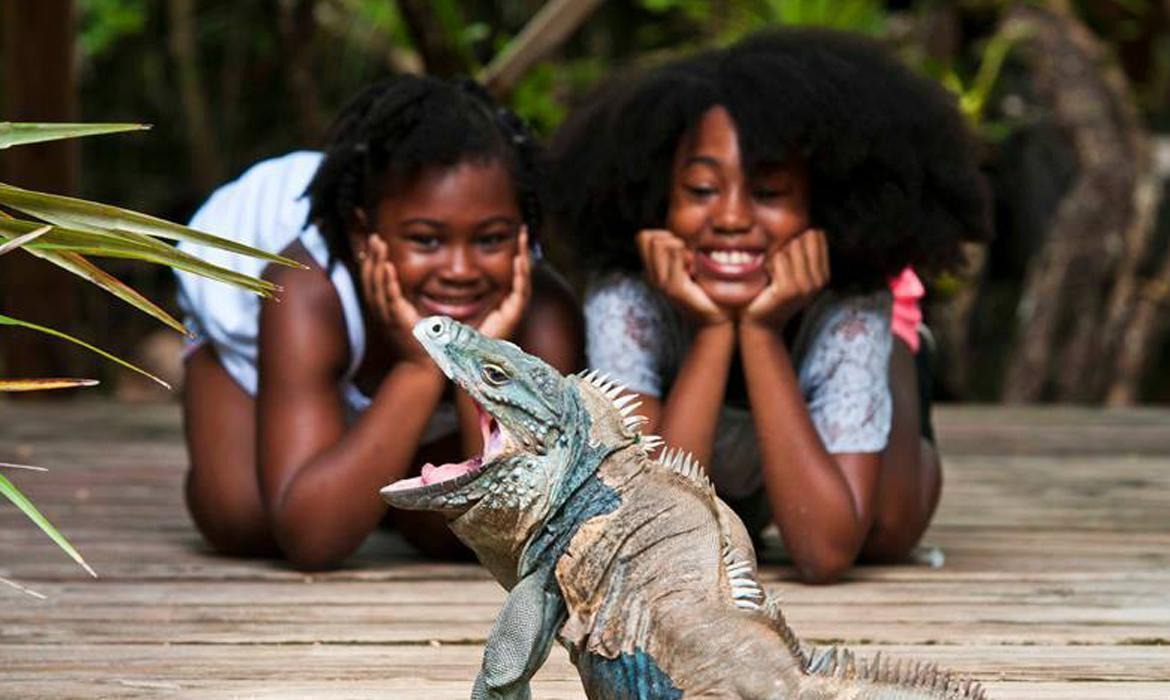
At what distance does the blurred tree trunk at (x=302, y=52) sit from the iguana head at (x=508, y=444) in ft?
21.6

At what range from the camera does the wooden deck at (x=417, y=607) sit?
293cm

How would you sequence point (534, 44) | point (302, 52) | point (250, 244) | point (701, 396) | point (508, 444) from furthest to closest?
1. point (302, 52)
2. point (534, 44)
3. point (250, 244)
4. point (701, 396)
5. point (508, 444)

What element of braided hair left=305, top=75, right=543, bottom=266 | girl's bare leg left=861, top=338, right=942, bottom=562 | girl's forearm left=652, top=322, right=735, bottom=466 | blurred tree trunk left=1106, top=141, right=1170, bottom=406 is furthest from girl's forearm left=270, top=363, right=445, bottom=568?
blurred tree trunk left=1106, top=141, right=1170, bottom=406

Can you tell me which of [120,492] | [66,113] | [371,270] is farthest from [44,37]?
[371,270]

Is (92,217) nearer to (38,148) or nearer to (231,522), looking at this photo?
(231,522)

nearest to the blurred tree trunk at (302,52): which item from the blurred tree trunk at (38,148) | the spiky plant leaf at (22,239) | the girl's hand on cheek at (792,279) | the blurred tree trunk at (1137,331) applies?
the blurred tree trunk at (38,148)

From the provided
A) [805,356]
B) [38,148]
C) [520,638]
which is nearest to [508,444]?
[520,638]

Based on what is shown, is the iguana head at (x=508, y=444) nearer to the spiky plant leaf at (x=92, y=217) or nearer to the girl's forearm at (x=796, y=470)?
the spiky plant leaf at (x=92, y=217)

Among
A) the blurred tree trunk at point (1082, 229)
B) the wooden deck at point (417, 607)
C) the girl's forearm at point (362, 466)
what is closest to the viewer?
the wooden deck at point (417, 607)

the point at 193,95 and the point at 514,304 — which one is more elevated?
the point at 514,304

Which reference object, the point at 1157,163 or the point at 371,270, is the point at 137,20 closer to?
A: the point at 1157,163

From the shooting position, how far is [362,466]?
3.76m

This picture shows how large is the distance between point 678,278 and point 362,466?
29.7 inches

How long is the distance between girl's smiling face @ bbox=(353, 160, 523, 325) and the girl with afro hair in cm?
22
